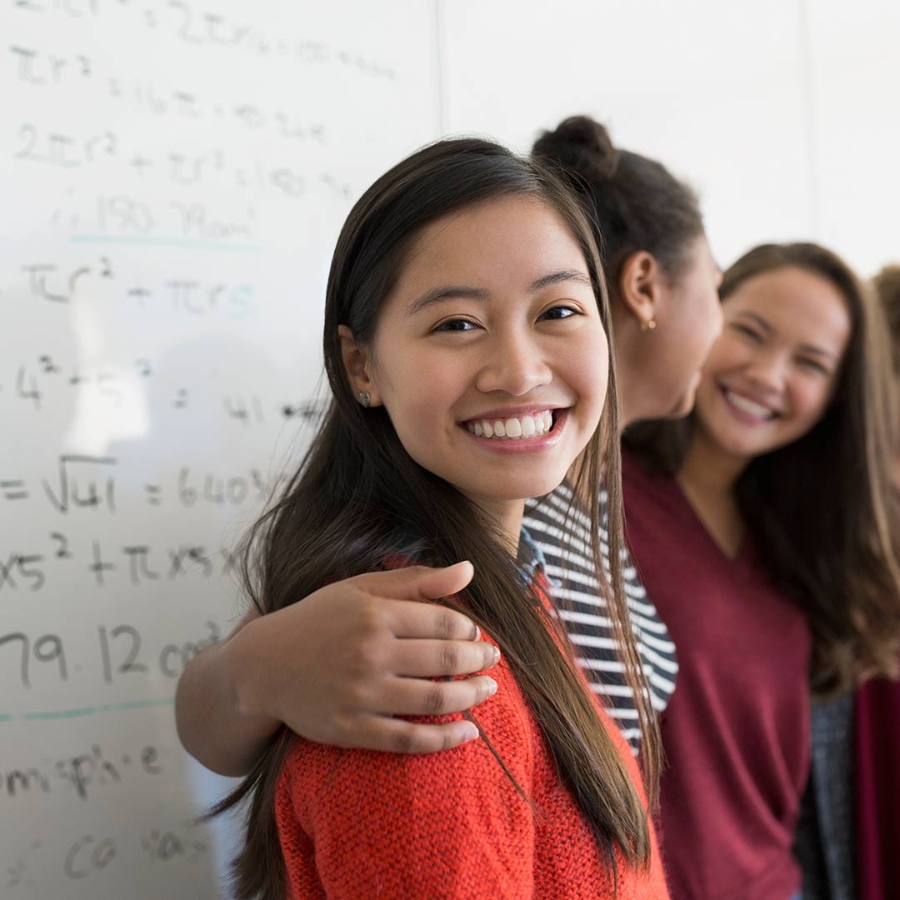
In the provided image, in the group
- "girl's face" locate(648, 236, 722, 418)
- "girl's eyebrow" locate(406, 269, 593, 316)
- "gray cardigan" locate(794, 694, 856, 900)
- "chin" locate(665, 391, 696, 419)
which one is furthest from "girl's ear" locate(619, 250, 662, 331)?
"gray cardigan" locate(794, 694, 856, 900)

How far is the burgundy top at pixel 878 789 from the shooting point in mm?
1551

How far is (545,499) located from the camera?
107 centimetres

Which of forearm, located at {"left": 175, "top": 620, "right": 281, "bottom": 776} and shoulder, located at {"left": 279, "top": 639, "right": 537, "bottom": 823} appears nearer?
shoulder, located at {"left": 279, "top": 639, "right": 537, "bottom": 823}

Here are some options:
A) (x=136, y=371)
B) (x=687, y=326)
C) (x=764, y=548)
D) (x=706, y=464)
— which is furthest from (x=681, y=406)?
(x=136, y=371)

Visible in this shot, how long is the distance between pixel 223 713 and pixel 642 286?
691 mm

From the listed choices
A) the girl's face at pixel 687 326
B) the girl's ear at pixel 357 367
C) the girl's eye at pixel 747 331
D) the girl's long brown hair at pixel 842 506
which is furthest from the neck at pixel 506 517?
the girl's eye at pixel 747 331

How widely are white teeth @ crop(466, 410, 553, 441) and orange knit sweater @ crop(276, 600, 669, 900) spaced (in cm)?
19

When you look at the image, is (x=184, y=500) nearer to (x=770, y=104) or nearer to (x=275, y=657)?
(x=275, y=657)

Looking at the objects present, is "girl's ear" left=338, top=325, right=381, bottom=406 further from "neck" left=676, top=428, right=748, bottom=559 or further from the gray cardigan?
the gray cardigan

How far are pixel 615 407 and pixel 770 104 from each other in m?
1.25

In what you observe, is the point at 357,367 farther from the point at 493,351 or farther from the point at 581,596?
the point at 581,596

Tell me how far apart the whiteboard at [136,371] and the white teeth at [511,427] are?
473 mm

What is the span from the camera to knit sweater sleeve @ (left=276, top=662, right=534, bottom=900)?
0.61m

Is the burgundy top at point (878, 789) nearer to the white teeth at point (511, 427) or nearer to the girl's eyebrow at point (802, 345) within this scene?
the girl's eyebrow at point (802, 345)
